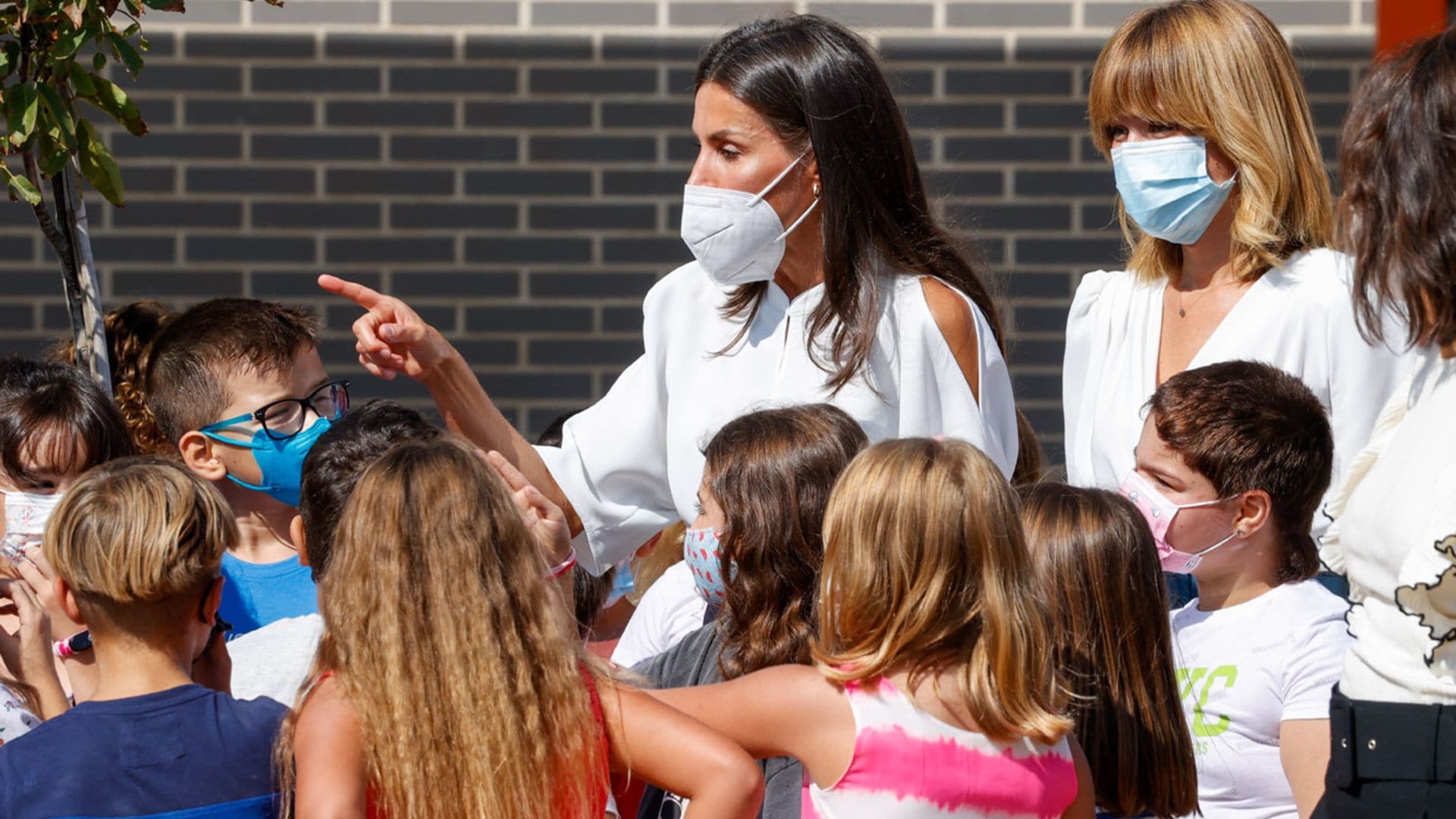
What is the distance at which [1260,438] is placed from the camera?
9.66 ft

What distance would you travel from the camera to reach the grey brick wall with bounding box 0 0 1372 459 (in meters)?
5.55

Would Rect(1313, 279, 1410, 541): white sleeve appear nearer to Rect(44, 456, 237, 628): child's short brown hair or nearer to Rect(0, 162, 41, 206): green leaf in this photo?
Rect(44, 456, 237, 628): child's short brown hair

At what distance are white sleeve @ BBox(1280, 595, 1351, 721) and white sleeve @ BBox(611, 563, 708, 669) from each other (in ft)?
3.35

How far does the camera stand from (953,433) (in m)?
2.91

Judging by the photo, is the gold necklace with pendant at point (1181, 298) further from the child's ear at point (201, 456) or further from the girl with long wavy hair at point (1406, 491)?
the child's ear at point (201, 456)

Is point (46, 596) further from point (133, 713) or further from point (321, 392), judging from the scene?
point (321, 392)

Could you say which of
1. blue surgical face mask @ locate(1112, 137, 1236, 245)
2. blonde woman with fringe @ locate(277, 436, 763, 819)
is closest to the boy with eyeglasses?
blonde woman with fringe @ locate(277, 436, 763, 819)

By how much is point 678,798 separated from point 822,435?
0.64m

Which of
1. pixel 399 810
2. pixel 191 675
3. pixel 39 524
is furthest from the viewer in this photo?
pixel 39 524

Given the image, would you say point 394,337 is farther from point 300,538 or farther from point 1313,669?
point 1313,669

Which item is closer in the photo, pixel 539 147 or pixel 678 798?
pixel 678 798

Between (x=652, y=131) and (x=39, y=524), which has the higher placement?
(x=652, y=131)

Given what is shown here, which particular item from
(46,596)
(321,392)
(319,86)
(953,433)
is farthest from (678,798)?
(319,86)

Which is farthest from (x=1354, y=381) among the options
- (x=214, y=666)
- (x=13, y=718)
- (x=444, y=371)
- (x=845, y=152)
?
(x=13, y=718)
